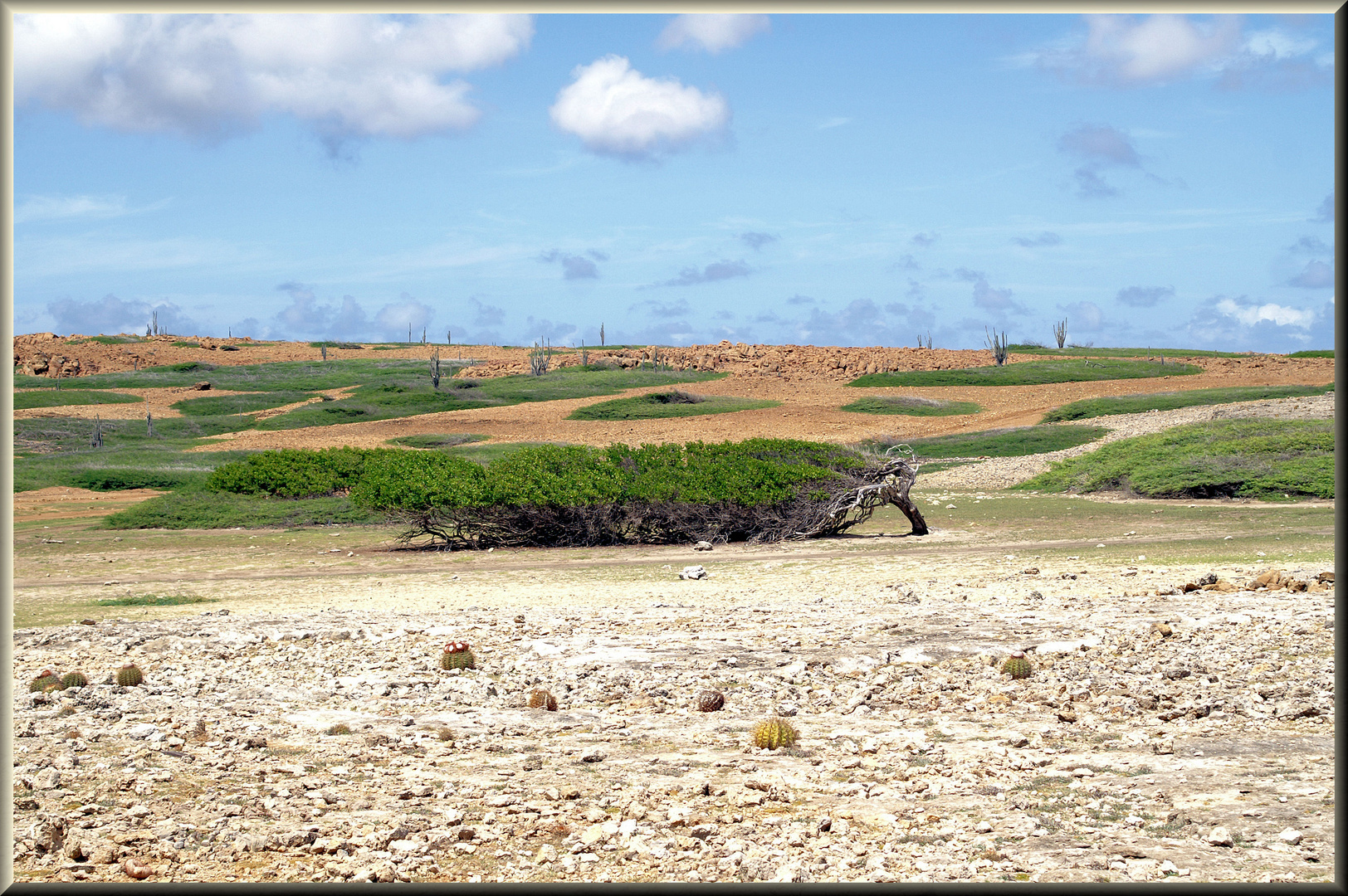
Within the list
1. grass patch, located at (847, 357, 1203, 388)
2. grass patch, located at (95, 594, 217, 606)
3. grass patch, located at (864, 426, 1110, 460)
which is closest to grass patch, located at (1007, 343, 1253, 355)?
grass patch, located at (847, 357, 1203, 388)

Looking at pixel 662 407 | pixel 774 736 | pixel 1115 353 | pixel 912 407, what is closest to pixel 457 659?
pixel 774 736

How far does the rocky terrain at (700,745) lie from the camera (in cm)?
498

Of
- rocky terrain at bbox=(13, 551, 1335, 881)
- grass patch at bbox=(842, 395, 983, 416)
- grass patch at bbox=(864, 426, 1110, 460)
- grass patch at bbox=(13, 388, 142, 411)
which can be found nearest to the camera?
rocky terrain at bbox=(13, 551, 1335, 881)

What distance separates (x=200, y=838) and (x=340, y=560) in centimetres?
1235

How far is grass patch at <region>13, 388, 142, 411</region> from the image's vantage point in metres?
51.8

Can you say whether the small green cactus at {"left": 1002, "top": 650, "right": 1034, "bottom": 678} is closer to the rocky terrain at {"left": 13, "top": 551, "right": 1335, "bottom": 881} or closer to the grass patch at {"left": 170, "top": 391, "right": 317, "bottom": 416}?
the rocky terrain at {"left": 13, "top": 551, "right": 1335, "bottom": 881}

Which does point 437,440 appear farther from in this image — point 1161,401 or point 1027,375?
point 1027,375

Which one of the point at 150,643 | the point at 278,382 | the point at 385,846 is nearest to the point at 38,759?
the point at 385,846

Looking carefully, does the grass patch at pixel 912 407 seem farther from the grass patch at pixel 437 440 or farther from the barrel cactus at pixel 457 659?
the barrel cactus at pixel 457 659

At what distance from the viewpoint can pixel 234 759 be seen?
6.50m

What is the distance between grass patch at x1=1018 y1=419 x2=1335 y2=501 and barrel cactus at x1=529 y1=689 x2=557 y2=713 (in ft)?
57.5

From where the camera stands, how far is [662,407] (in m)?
45.0

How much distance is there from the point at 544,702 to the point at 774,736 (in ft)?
6.18

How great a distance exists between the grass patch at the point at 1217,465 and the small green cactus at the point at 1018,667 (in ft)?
49.0
